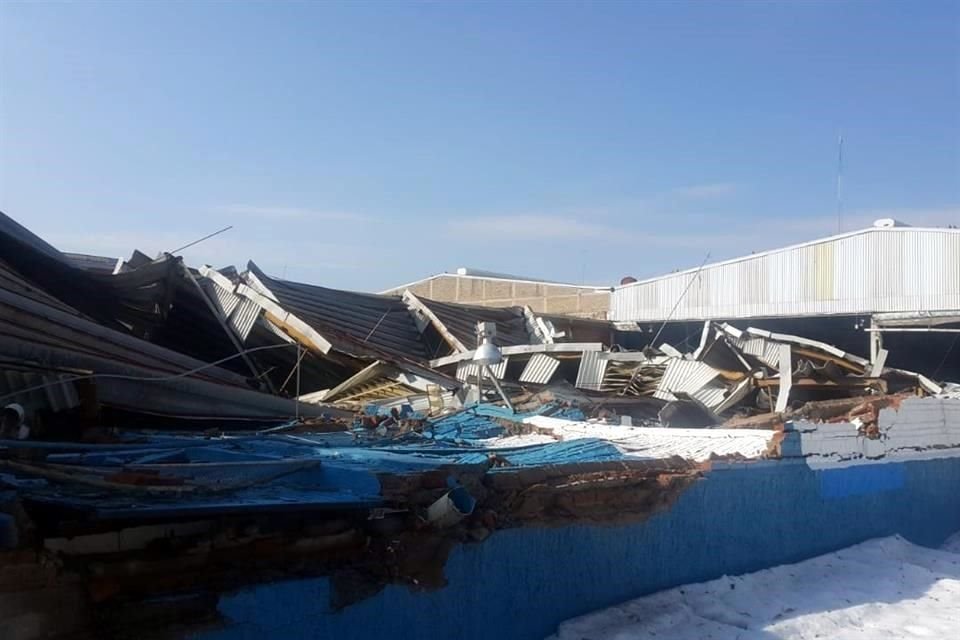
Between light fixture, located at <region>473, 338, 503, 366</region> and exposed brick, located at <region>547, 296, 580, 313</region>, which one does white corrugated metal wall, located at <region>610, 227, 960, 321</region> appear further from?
light fixture, located at <region>473, 338, 503, 366</region>

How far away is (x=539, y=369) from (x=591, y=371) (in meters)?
0.87

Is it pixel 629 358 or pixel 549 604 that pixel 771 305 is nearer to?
pixel 629 358

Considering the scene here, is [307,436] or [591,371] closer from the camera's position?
[307,436]

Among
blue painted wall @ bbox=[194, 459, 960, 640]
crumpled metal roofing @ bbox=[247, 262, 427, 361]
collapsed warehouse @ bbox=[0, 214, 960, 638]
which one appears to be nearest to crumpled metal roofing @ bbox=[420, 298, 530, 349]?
collapsed warehouse @ bbox=[0, 214, 960, 638]

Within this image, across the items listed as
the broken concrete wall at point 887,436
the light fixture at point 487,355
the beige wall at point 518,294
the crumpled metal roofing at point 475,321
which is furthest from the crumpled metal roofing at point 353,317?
the beige wall at point 518,294

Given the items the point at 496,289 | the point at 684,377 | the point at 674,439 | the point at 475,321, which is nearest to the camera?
the point at 674,439

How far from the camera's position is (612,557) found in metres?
6.90

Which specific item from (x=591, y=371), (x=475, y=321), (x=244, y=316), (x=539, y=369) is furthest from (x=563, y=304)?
(x=244, y=316)

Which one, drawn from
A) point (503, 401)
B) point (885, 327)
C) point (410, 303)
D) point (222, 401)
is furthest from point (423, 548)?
point (885, 327)

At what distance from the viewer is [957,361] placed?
2202cm

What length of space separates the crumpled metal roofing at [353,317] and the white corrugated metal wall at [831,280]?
29.7 ft

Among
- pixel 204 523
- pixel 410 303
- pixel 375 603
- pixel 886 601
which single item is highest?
pixel 410 303

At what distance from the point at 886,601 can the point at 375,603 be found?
4.65 m

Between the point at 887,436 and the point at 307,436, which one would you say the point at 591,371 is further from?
the point at 307,436
